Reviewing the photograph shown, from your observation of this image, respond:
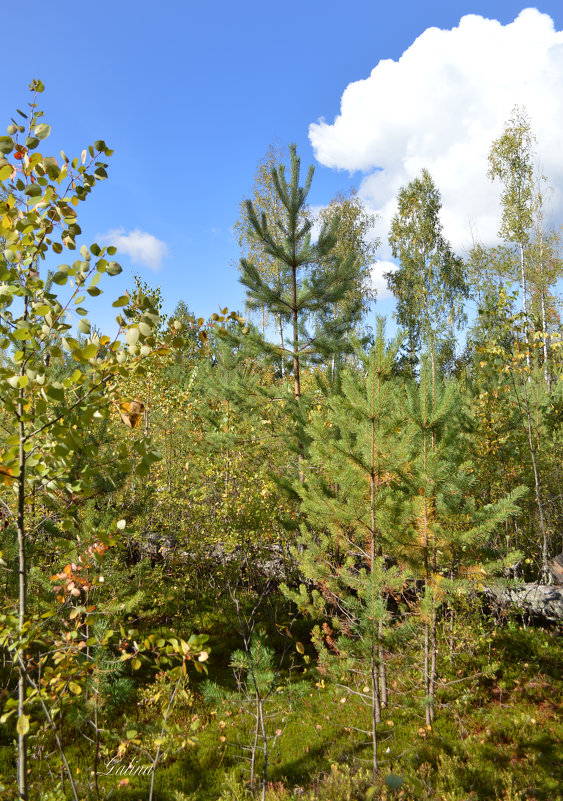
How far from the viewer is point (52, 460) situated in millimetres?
1819

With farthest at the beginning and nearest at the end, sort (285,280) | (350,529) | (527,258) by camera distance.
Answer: (527,258) → (285,280) → (350,529)

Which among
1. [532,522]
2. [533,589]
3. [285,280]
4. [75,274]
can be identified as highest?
[285,280]

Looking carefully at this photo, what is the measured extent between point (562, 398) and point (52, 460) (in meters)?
11.0

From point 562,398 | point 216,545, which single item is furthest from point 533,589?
point 216,545

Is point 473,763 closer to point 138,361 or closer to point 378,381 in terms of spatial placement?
point 378,381

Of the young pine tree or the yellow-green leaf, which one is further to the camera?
the young pine tree

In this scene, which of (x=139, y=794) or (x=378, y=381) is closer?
(x=139, y=794)

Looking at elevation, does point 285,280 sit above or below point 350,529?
above

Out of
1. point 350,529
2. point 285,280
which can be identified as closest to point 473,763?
point 350,529

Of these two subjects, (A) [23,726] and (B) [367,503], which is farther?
(B) [367,503]

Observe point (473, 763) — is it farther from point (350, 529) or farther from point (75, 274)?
point (75, 274)

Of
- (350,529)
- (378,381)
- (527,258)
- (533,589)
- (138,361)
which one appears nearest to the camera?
(138,361)

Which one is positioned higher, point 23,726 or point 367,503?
point 367,503

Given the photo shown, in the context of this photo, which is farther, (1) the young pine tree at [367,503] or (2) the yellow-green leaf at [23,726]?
(1) the young pine tree at [367,503]
